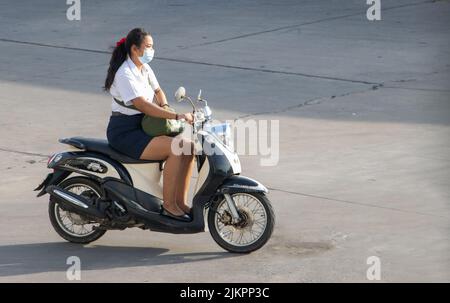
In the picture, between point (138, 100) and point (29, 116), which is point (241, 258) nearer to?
point (138, 100)

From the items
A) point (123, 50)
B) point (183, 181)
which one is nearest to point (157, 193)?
point (183, 181)

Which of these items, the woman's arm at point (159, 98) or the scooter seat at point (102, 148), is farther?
the woman's arm at point (159, 98)

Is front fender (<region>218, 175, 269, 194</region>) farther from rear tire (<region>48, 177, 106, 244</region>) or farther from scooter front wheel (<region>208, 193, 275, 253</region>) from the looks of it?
rear tire (<region>48, 177, 106, 244</region>)

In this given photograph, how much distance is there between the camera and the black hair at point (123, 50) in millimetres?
8234

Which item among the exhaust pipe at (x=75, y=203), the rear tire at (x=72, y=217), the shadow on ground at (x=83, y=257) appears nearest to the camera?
the shadow on ground at (x=83, y=257)

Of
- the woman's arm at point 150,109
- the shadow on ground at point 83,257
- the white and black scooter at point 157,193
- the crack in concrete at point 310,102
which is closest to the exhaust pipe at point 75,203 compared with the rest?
the white and black scooter at point 157,193

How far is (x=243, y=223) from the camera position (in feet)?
26.8

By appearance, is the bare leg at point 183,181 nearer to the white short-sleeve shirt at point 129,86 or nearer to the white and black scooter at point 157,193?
the white and black scooter at point 157,193

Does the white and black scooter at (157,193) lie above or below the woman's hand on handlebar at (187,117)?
below

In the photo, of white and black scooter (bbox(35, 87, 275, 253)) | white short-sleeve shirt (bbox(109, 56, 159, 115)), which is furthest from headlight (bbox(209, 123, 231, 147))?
white short-sleeve shirt (bbox(109, 56, 159, 115))

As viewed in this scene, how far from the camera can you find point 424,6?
19.1m

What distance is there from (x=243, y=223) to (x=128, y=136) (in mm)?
1073

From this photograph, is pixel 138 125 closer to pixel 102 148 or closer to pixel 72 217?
pixel 102 148

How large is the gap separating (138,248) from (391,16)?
35.4ft
